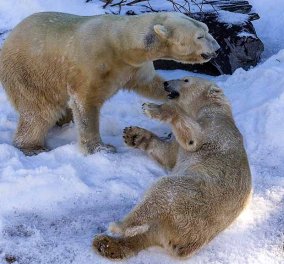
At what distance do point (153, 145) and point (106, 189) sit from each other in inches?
28.2

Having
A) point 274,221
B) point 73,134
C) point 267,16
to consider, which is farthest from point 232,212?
point 267,16

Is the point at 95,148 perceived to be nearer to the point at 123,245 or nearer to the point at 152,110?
the point at 152,110

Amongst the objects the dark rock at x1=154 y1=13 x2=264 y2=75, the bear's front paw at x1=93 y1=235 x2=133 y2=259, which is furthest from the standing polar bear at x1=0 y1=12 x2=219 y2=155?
the dark rock at x1=154 y1=13 x2=264 y2=75

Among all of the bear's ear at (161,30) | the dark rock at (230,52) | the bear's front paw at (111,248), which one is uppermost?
the bear's ear at (161,30)

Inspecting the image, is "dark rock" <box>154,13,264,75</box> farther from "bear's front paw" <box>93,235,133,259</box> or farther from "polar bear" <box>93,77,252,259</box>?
"bear's front paw" <box>93,235,133,259</box>

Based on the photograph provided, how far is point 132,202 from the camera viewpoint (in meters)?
4.39

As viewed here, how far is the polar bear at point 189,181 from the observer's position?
3.67m

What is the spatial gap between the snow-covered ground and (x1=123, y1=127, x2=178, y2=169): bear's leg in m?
0.07

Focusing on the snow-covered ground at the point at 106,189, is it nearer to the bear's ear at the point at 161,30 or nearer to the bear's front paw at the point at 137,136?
the bear's front paw at the point at 137,136

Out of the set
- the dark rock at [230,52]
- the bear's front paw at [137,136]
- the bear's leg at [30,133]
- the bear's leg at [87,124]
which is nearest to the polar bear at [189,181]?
the bear's front paw at [137,136]

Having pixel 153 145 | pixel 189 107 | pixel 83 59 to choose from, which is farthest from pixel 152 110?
pixel 83 59

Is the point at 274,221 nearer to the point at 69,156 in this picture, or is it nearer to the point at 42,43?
the point at 69,156

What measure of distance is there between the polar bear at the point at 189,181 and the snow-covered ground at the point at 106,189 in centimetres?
12

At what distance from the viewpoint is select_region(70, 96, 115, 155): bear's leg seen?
4957 mm
